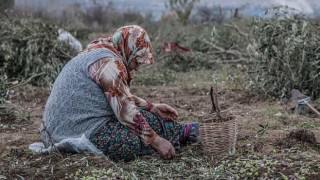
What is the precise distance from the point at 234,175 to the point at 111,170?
2.24 feet

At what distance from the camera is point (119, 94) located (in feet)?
12.9

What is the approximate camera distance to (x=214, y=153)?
13.3ft

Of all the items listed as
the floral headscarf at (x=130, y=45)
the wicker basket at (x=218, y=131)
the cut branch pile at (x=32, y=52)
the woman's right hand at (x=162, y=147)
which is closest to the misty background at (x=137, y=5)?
the cut branch pile at (x=32, y=52)

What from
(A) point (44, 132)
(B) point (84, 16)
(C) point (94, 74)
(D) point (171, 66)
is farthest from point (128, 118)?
(B) point (84, 16)

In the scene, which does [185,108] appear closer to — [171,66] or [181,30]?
[171,66]

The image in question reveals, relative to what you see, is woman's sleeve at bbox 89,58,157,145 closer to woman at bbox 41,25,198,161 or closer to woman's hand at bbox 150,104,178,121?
woman at bbox 41,25,198,161

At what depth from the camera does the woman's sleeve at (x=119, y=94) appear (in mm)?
3926

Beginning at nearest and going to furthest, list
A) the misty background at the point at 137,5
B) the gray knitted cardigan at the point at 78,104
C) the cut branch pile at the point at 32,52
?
the gray knitted cardigan at the point at 78,104, the cut branch pile at the point at 32,52, the misty background at the point at 137,5

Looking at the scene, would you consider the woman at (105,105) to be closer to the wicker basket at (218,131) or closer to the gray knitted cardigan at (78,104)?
the gray knitted cardigan at (78,104)

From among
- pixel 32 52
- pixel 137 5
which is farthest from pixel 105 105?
pixel 137 5

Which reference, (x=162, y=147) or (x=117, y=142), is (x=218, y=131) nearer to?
(x=162, y=147)

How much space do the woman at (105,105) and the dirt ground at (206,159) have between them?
117mm

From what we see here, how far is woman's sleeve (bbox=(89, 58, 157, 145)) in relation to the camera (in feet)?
12.9

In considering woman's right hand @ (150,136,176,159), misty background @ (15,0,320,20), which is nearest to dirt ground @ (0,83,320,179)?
woman's right hand @ (150,136,176,159)
